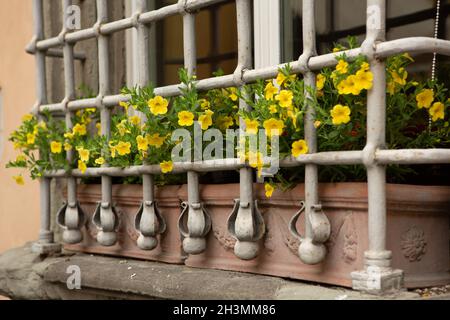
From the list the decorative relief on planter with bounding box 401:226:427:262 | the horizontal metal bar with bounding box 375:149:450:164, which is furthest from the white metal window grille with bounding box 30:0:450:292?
the decorative relief on planter with bounding box 401:226:427:262

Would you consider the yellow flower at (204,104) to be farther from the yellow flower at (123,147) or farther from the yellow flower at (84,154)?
the yellow flower at (84,154)

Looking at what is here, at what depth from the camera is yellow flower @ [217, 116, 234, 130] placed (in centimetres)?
225

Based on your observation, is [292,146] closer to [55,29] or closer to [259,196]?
[259,196]

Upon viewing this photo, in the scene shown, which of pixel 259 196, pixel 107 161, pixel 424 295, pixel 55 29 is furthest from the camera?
pixel 55 29

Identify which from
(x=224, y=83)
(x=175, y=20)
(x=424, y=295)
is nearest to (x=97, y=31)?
(x=175, y=20)

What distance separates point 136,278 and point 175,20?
42.5 inches

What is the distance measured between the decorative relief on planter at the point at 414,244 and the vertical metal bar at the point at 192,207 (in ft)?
2.12

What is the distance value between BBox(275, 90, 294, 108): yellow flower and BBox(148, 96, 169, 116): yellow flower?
17.0 inches

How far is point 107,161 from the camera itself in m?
2.61

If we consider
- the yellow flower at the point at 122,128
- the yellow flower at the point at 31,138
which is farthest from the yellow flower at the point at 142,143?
the yellow flower at the point at 31,138

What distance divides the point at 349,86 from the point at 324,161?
202 mm

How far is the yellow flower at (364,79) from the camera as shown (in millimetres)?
1790

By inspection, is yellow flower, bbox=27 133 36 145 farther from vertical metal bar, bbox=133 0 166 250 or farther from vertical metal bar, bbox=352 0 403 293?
vertical metal bar, bbox=352 0 403 293

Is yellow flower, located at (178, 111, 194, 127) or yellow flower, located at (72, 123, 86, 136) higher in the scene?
yellow flower, located at (178, 111, 194, 127)
